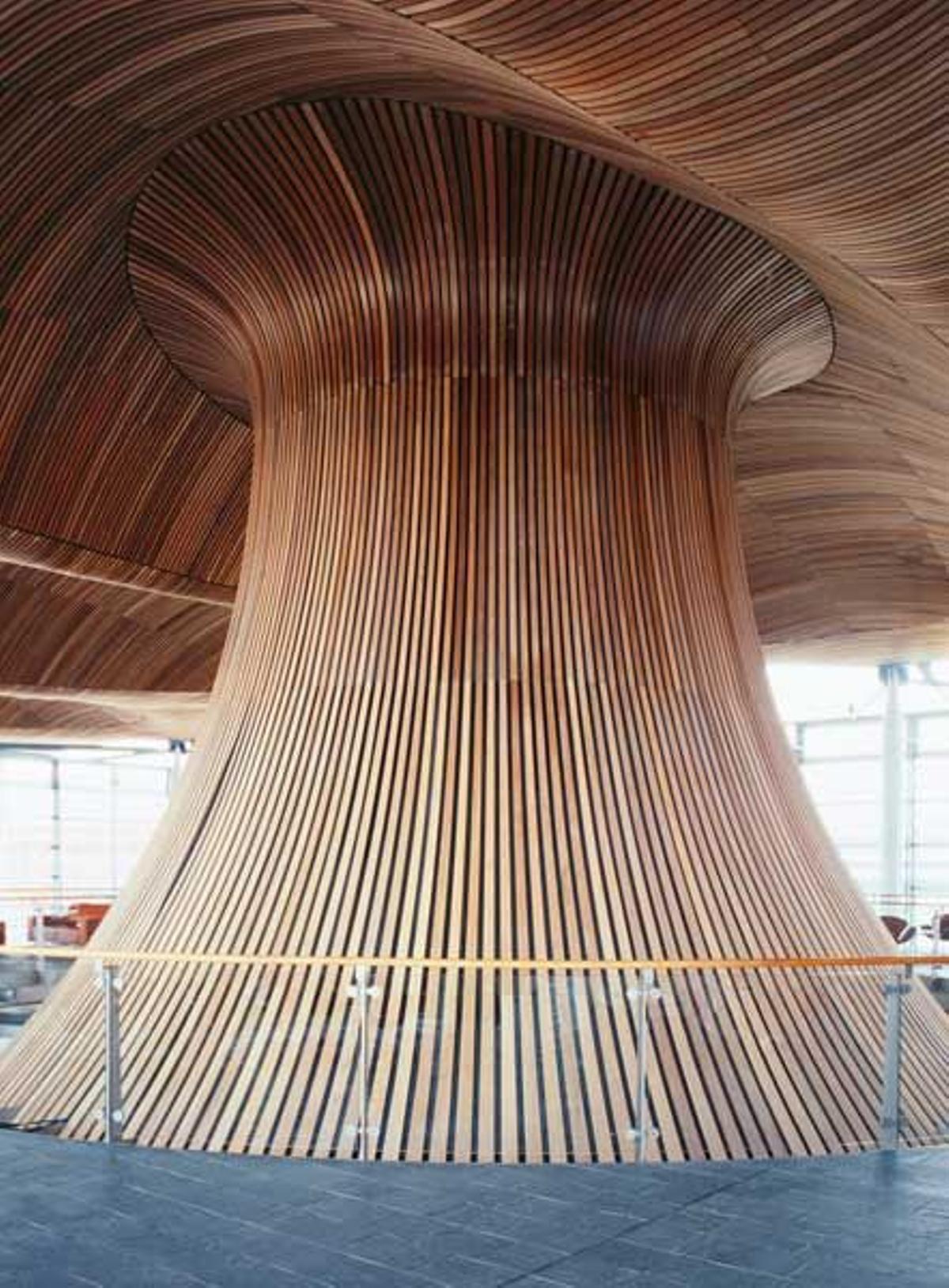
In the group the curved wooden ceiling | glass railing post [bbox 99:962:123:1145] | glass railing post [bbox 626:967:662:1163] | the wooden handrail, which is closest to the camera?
the curved wooden ceiling

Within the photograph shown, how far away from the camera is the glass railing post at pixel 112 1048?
5379 mm

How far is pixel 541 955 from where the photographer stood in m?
6.03

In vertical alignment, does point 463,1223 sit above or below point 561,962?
below

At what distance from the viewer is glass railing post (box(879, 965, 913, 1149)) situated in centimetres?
522

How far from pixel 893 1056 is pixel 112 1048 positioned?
315 centimetres

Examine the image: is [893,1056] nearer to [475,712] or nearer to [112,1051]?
[475,712]

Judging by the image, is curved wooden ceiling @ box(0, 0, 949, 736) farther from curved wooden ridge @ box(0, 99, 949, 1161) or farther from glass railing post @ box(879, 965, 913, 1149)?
glass railing post @ box(879, 965, 913, 1149)

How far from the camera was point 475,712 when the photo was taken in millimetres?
6734

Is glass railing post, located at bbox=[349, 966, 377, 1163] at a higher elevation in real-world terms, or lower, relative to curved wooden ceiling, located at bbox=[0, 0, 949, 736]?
lower

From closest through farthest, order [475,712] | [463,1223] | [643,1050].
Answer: [463,1223] < [643,1050] < [475,712]

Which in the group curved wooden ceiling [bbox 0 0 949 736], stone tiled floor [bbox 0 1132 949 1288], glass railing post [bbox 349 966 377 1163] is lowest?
stone tiled floor [bbox 0 1132 949 1288]

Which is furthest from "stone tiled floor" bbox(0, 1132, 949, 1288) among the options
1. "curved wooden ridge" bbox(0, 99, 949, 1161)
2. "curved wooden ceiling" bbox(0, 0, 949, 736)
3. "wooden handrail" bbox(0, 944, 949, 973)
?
"curved wooden ceiling" bbox(0, 0, 949, 736)

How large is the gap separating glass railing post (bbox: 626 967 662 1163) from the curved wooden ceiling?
10.0 ft

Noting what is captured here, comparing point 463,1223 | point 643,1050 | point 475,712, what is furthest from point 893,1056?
point 475,712
